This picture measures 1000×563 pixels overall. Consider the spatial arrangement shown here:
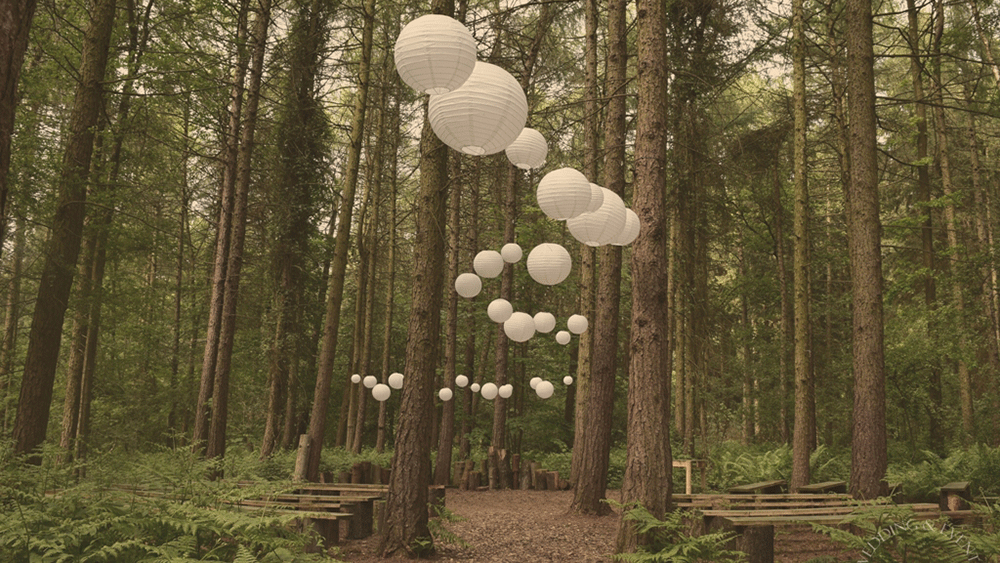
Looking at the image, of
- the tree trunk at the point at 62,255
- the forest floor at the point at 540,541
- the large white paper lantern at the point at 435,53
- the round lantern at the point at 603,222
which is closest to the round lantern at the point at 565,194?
the round lantern at the point at 603,222

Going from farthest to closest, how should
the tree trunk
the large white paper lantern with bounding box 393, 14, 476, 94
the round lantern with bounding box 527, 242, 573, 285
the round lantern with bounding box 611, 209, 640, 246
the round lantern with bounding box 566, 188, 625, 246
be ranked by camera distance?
the tree trunk → the round lantern with bounding box 527, 242, 573, 285 → the round lantern with bounding box 611, 209, 640, 246 → the round lantern with bounding box 566, 188, 625, 246 → the large white paper lantern with bounding box 393, 14, 476, 94

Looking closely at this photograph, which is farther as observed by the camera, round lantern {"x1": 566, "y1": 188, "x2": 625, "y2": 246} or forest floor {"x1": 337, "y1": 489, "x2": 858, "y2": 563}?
forest floor {"x1": 337, "y1": 489, "x2": 858, "y2": 563}

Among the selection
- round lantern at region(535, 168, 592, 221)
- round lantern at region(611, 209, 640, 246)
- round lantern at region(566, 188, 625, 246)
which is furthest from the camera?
round lantern at region(611, 209, 640, 246)

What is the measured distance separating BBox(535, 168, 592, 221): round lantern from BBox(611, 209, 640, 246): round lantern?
2.19 feet

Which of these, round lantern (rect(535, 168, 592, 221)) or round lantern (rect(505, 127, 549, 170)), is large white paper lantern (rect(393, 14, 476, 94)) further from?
round lantern (rect(505, 127, 549, 170))

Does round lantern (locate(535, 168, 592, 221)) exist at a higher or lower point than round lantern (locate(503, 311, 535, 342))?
higher

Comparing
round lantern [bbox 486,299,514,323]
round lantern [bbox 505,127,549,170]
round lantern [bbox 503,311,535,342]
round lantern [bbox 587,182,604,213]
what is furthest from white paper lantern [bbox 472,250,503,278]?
round lantern [bbox 587,182,604,213]

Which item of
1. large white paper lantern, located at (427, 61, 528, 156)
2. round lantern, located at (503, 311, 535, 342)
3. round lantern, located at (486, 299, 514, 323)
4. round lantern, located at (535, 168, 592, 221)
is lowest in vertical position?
round lantern, located at (503, 311, 535, 342)

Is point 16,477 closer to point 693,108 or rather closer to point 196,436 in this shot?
point 196,436

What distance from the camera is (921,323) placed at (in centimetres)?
1619

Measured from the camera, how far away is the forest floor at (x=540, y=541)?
6.61 meters

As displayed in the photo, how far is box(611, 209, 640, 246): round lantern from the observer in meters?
5.53

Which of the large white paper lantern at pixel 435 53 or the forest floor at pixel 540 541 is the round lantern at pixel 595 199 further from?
the forest floor at pixel 540 541

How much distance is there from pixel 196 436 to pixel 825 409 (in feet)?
51.4
